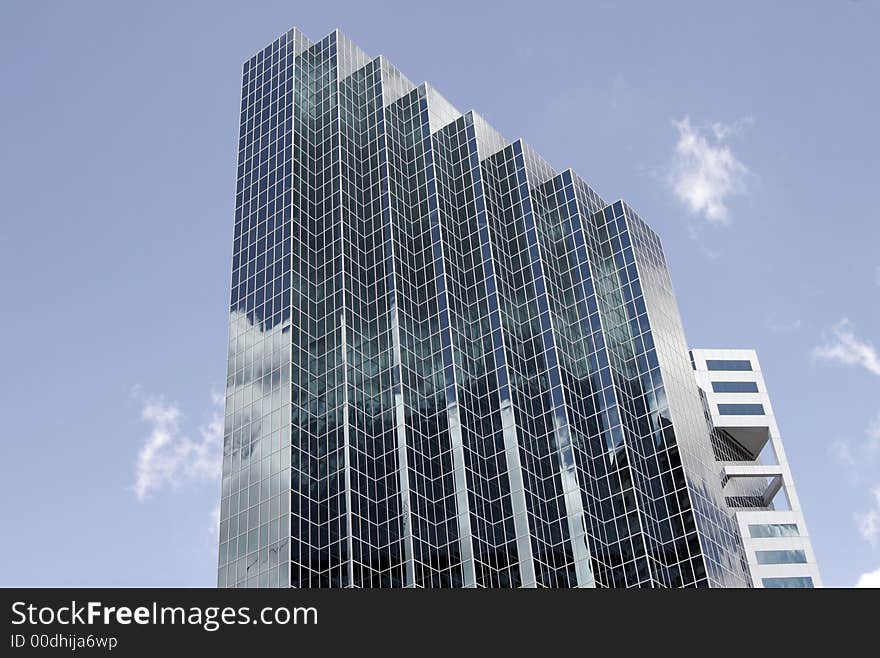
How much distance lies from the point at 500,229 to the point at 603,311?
48.9ft

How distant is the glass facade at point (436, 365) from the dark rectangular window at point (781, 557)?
12.2 metres

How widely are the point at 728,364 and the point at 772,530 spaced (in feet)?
85.3

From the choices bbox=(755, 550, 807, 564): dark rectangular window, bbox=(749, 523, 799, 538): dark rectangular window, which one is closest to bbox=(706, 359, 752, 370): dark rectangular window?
bbox=(749, 523, 799, 538): dark rectangular window

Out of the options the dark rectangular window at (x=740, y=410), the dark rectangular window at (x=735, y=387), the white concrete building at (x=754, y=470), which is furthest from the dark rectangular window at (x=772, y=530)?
the dark rectangular window at (x=735, y=387)

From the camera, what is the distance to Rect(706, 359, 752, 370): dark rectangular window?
472ft

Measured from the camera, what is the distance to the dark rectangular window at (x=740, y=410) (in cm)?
13988

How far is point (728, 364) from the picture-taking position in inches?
5704

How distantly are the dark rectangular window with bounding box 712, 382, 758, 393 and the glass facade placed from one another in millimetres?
16089

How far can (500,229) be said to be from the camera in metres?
127

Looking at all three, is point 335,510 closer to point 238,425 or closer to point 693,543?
point 238,425

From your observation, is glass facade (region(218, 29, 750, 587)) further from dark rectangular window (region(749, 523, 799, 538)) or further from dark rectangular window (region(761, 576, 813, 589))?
dark rectangular window (region(761, 576, 813, 589))

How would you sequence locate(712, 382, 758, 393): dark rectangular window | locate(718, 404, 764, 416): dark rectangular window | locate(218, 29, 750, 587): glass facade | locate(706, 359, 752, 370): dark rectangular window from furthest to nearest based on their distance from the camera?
1. locate(706, 359, 752, 370): dark rectangular window
2. locate(712, 382, 758, 393): dark rectangular window
3. locate(718, 404, 764, 416): dark rectangular window
4. locate(218, 29, 750, 587): glass facade

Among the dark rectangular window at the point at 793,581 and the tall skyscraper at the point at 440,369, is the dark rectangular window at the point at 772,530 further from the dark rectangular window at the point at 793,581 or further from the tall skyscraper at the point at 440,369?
the dark rectangular window at the point at 793,581

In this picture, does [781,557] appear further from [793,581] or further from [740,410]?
[740,410]
